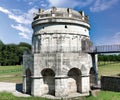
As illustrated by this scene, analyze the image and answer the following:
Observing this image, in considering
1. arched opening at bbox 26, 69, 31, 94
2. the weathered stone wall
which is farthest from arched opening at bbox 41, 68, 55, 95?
the weathered stone wall

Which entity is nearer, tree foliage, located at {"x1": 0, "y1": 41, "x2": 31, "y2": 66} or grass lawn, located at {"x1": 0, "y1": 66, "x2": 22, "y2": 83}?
grass lawn, located at {"x1": 0, "y1": 66, "x2": 22, "y2": 83}

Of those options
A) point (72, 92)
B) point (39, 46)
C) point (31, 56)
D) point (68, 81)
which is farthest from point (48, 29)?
point (72, 92)

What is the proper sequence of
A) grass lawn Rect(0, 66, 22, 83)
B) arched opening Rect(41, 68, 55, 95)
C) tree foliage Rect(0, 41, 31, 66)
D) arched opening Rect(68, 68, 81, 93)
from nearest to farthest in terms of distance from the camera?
arched opening Rect(41, 68, 55, 95)
arched opening Rect(68, 68, 81, 93)
grass lawn Rect(0, 66, 22, 83)
tree foliage Rect(0, 41, 31, 66)

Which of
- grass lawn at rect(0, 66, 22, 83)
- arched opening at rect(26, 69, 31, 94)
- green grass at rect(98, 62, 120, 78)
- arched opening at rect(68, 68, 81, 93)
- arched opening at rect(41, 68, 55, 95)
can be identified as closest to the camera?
arched opening at rect(41, 68, 55, 95)

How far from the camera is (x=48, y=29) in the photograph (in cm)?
2622

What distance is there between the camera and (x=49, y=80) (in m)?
25.2

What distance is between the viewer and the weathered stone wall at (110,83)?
→ 24047 mm

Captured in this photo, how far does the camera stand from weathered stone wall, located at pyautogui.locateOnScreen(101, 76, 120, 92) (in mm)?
24047

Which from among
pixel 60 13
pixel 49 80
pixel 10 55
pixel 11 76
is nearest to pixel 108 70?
pixel 11 76

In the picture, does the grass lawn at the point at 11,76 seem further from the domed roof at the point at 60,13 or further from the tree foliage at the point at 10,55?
the tree foliage at the point at 10,55

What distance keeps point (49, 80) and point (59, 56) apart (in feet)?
12.8

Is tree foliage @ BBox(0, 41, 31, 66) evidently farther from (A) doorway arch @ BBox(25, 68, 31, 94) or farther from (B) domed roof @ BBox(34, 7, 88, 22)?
(B) domed roof @ BBox(34, 7, 88, 22)

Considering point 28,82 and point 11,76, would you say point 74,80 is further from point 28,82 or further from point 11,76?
point 11,76

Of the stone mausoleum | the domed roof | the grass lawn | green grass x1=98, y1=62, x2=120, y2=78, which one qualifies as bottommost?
the grass lawn
